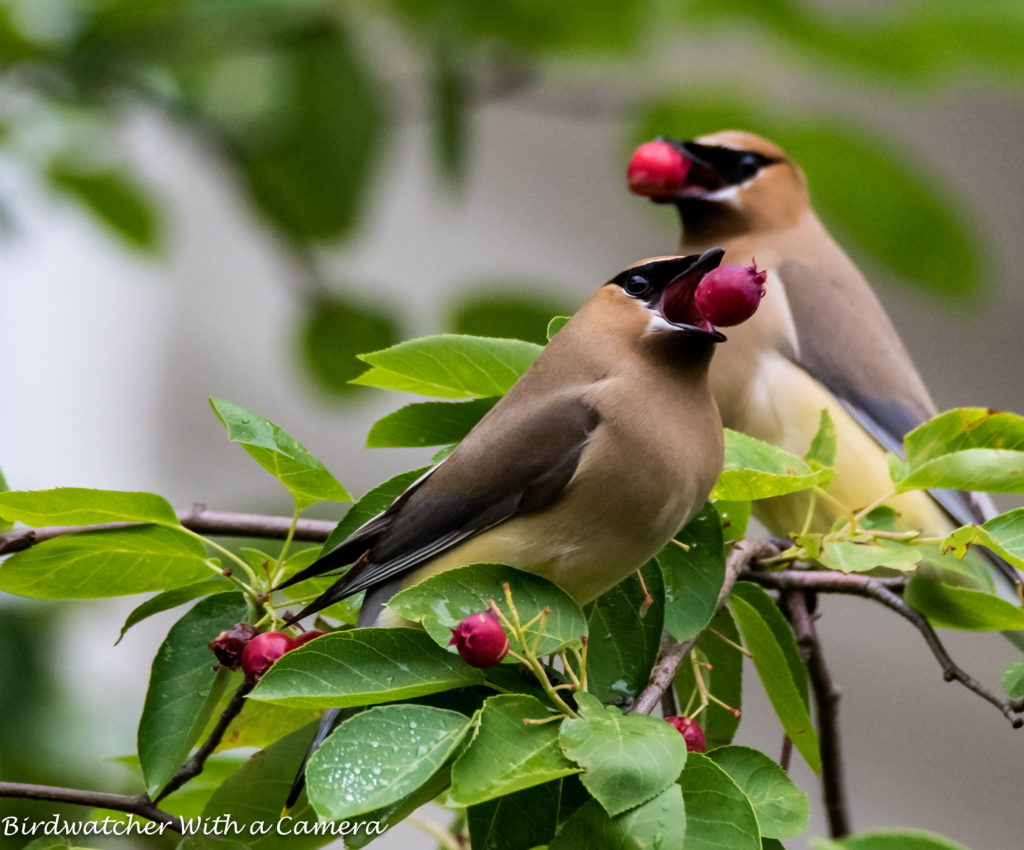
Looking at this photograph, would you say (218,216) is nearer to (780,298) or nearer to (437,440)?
(780,298)

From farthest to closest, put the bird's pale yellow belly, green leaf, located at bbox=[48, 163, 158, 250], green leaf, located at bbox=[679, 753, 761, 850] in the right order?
green leaf, located at bbox=[48, 163, 158, 250]
the bird's pale yellow belly
green leaf, located at bbox=[679, 753, 761, 850]

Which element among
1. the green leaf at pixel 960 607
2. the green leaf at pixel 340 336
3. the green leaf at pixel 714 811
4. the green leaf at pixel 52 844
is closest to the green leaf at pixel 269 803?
the green leaf at pixel 52 844

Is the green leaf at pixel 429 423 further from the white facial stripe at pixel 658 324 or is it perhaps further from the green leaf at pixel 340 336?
the green leaf at pixel 340 336

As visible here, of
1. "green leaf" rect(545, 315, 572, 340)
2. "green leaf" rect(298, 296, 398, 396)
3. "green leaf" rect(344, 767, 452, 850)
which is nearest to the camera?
"green leaf" rect(344, 767, 452, 850)

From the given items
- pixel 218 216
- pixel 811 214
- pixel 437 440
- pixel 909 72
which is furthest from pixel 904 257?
pixel 218 216

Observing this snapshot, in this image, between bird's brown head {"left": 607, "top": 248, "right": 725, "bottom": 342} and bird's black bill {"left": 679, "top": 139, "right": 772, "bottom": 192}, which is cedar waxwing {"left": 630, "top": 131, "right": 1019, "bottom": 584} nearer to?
bird's black bill {"left": 679, "top": 139, "right": 772, "bottom": 192}

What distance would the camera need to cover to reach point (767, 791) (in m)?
0.97

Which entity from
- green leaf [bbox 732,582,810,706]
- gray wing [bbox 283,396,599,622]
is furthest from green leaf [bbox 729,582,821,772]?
gray wing [bbox 283,396,599,622]

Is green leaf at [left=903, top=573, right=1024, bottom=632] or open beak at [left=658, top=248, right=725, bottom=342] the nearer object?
green leaf at [left=903, top=573, right=1024, bottom=632]

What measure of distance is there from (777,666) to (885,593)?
4.7 inches

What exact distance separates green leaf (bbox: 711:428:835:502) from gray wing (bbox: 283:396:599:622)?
133 millimetres

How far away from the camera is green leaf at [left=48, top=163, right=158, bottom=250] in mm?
2502

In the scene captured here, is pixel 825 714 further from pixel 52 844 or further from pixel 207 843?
pixel 52 844

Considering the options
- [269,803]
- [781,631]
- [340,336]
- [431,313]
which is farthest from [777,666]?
[431,313]
